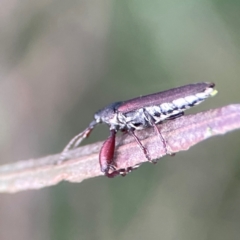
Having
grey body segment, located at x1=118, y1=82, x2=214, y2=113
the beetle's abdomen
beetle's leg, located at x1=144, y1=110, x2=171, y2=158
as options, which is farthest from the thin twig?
grey body segment, located at x1=118, y1=82, x2=214, y2=113

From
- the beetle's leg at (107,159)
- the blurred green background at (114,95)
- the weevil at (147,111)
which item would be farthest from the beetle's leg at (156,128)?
the blurred green background at (114,95)

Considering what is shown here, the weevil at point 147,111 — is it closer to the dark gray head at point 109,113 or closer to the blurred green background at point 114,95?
the dark gray head at point 109,113

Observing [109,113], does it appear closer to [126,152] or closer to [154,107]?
[154,107]

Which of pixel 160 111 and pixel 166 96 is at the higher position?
pixel 166 96

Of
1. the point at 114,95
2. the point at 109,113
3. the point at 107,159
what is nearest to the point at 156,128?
the point at 107,159

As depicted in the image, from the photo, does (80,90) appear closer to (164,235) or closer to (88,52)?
(88,52)

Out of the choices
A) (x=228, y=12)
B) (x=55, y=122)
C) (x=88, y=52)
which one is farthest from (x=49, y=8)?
(x=228, y=12)
